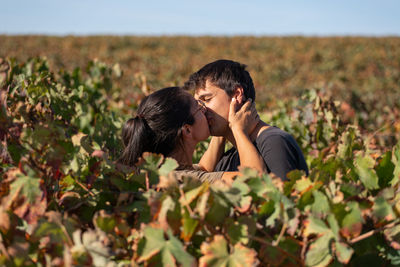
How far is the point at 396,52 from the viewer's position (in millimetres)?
26531

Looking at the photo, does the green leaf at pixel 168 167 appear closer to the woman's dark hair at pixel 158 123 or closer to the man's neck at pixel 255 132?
the woman's dark hair at pixel 158 123

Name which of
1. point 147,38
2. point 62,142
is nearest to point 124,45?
point 147,38

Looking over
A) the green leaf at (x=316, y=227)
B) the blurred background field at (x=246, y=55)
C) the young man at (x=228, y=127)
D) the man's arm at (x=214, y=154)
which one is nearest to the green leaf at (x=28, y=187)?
the green leaf at (x=316, y=227)

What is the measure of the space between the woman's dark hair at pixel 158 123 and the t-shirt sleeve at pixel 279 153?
42 cm

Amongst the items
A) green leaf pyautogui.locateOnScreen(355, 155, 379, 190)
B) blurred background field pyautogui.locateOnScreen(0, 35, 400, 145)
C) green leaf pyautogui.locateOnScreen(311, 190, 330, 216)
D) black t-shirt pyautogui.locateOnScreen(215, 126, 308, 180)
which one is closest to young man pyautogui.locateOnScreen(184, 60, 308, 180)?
black t-shirt pyautogui.locateOnScreen(215, 126, 308, 180)

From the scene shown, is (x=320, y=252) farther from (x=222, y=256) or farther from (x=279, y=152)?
(x=279, y=152)

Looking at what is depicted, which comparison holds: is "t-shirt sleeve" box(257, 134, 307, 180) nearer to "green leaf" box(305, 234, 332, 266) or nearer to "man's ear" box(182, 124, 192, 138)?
"man's ear" box(182, 124, 192, 138)

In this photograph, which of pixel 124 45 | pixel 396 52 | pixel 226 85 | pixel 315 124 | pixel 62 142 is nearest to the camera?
pixel 62 142

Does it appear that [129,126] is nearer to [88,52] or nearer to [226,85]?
[226,85]

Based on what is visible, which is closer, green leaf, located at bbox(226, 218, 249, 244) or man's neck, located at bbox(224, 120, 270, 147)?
green leaf, located at bbox(226, 218, 249, 244)

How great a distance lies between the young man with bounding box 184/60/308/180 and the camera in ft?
7.19

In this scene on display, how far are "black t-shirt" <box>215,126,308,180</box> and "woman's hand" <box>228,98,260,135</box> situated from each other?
0.32 ft

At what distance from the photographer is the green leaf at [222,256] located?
1104 mm

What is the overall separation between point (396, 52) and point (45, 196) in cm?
2881
